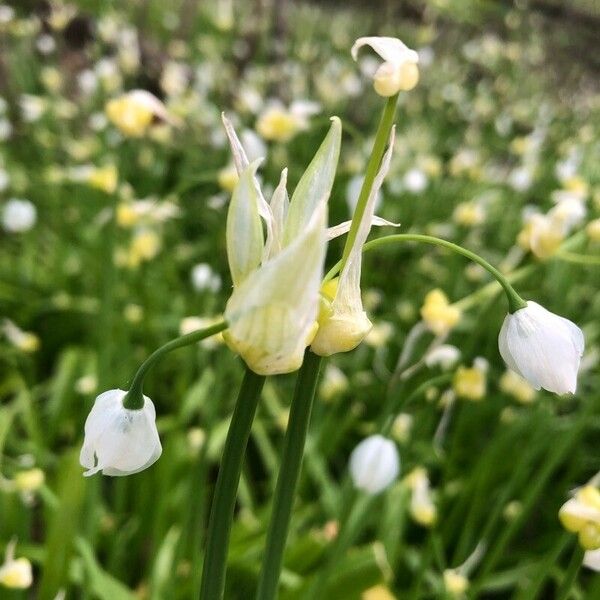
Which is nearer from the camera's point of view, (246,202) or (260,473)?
(246,202)

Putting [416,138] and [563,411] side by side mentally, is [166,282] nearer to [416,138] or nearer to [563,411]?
[563,411]

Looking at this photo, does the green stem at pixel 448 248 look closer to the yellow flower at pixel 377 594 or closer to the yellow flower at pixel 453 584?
the yellow flower at pixel 453 584

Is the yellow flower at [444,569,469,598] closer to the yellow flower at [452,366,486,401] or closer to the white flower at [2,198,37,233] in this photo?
the yellow flower at [452,366,486,401]

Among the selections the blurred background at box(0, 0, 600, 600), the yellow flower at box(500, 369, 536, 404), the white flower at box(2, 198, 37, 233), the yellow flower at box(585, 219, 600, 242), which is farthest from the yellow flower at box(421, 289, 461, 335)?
the white flower at box(2, 198, 37, 233)

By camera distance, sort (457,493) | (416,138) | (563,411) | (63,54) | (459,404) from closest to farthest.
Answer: (457,493), (459,404), (563,411), (416,138), (63,54)

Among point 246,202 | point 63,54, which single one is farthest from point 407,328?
point 63,54

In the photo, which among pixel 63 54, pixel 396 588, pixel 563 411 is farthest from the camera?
pixel 63 54

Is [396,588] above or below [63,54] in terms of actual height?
above
